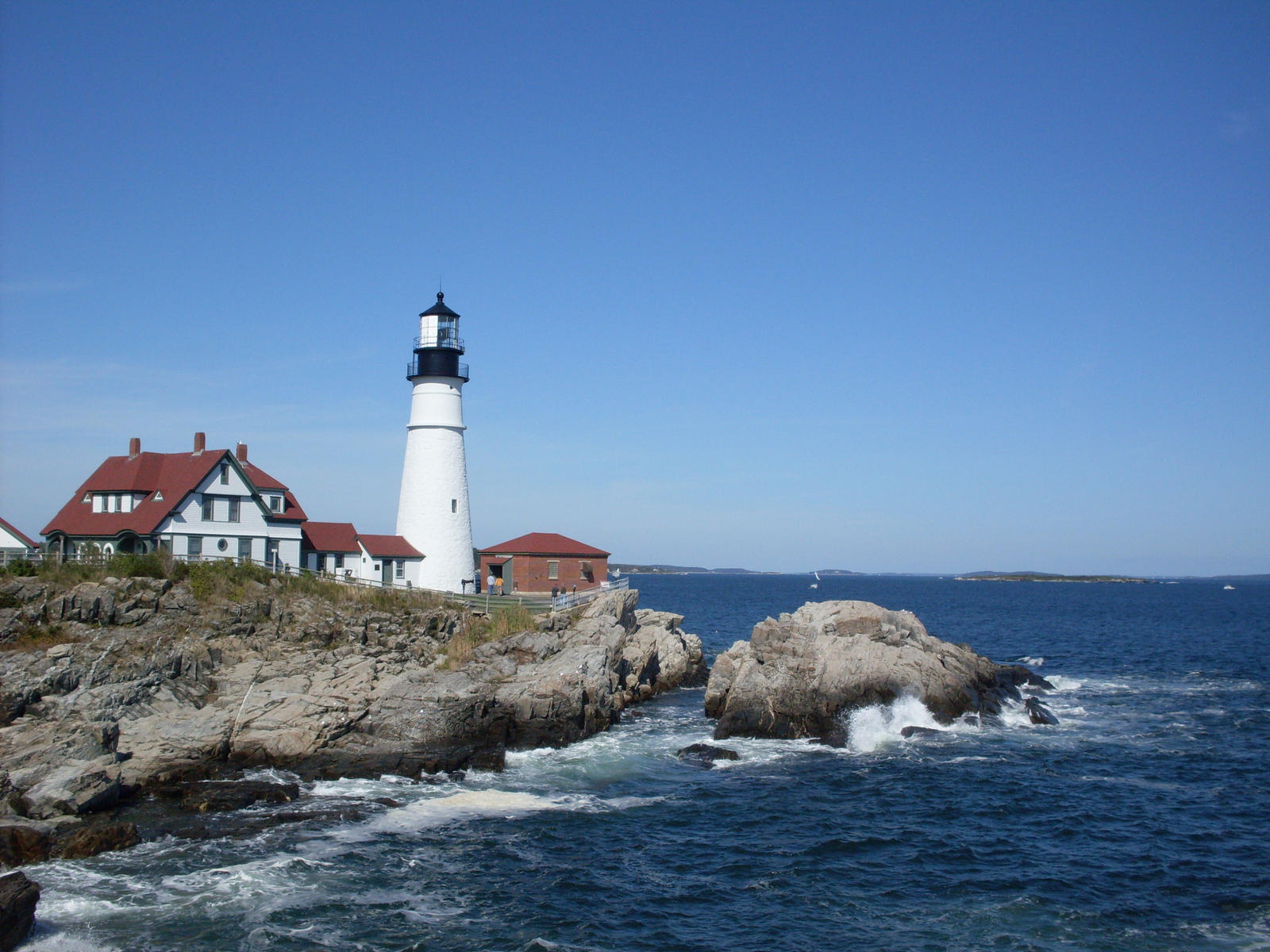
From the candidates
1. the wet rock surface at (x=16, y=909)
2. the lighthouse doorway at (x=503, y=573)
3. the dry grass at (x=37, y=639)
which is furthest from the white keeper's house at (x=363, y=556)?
the wet rock surface at (x=16, y=909)

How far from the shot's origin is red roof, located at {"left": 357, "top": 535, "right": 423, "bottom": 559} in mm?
40375

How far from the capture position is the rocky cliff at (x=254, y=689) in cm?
2311

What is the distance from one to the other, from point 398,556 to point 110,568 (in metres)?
11.3

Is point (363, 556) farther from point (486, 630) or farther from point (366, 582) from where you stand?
point (486, 630)

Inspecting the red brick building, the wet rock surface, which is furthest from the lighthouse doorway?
the wet rock surface

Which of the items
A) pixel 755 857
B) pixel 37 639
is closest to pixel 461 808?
pixel 755 857

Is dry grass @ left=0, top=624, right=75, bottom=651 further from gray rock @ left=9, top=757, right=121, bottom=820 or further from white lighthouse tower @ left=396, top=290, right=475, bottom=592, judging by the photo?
white lighthouse tower @ left=396, top=290, right=475, bottom=592

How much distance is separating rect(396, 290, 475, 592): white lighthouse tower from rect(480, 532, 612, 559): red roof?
14.1 ft

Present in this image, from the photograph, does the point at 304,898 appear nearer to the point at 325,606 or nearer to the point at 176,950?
the point at 176,950

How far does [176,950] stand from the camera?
48.3 feet

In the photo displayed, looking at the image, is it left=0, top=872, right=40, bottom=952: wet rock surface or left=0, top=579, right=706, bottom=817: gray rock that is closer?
left=0, top=872, right=40, bottom=952: wet rock surface

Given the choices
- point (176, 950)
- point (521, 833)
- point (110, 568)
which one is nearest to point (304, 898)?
point (176, 950)

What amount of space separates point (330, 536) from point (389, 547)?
3490 millimetres

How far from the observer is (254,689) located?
2741 cm
